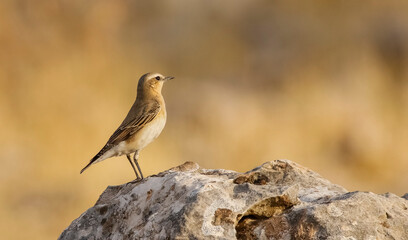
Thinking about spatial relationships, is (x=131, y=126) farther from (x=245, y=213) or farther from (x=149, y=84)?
(x=245, y=213)

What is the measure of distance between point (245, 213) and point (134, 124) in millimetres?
3950

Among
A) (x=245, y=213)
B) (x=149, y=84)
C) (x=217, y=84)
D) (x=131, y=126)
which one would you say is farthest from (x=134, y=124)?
(x=217, y=84)

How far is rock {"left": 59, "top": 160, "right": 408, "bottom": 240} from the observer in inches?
202

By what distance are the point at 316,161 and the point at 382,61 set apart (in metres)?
5.06

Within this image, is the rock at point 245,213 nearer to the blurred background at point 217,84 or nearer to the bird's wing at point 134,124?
the bird's wing at point 134,124

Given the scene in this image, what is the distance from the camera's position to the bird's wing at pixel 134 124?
29.5ft

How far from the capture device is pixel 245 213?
17.4 ft

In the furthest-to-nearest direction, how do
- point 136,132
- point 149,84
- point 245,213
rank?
1. point 149,84
2. point 136,132
3. point 245,213

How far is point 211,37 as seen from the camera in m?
23.5

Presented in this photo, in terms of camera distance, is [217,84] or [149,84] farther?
[217,84]

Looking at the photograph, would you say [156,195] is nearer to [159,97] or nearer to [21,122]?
[159,97]

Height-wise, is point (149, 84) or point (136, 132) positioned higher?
point (149, 84)

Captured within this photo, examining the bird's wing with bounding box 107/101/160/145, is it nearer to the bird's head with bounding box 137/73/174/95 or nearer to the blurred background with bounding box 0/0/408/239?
the bird's head with bounding box 137/73/174/95

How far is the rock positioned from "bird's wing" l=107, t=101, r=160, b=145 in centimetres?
291
